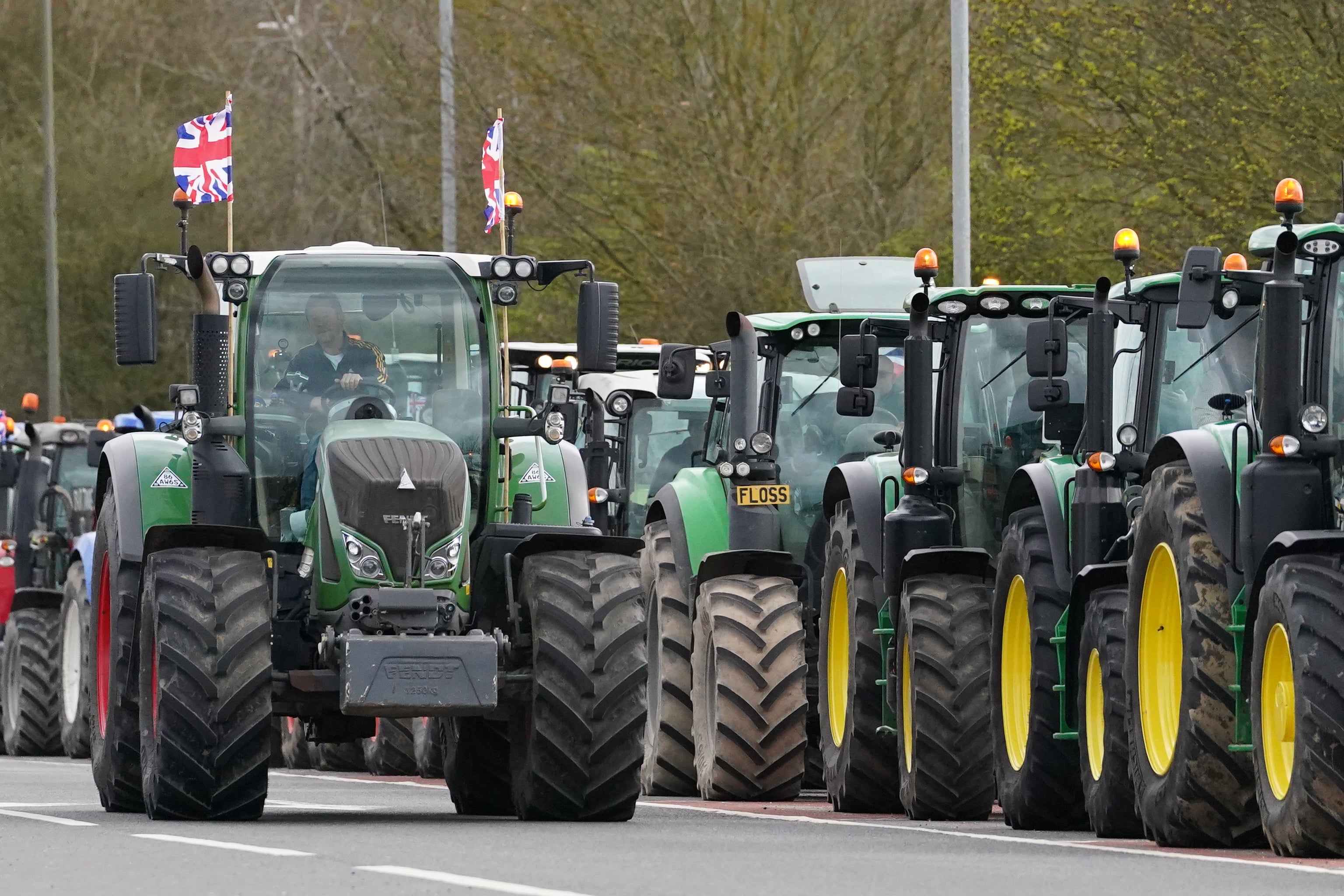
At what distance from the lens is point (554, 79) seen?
3512 centimetres

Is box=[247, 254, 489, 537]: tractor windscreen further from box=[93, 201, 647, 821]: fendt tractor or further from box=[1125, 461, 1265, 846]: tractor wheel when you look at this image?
box=[1125, 461, 1265, 846]: tractor wheel

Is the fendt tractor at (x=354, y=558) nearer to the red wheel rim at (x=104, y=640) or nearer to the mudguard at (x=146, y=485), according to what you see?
the mudguard at (x=146, y=485)

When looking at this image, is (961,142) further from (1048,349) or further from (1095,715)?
(1095,715)

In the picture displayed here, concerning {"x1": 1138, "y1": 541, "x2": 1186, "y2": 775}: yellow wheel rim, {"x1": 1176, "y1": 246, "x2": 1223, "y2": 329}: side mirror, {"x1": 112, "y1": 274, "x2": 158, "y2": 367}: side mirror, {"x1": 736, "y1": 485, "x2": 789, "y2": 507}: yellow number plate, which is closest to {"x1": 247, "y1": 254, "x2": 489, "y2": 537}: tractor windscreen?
{"x1": 112, "y1": 274, "x2": 158, "y2": 367}: side mirror

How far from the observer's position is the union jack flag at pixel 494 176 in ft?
60.7

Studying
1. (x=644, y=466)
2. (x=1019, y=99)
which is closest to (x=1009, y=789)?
(x=644, y=466)

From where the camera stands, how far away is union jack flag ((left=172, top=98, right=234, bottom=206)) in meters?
19.5

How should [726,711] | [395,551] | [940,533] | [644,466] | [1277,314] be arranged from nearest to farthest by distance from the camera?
1. [1277,314]
2. [395,551]
3. [940,533]
4. [726,711]
5. [644,466]

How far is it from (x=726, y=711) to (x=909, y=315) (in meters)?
2.25

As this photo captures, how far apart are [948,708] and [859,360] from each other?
1982 mm

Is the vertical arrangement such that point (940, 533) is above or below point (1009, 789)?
above

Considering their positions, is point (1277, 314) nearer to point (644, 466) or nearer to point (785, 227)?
point (644, 466)

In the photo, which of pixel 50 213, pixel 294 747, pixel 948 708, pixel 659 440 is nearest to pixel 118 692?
pixel 948 708

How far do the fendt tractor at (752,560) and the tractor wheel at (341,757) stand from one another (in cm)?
457
